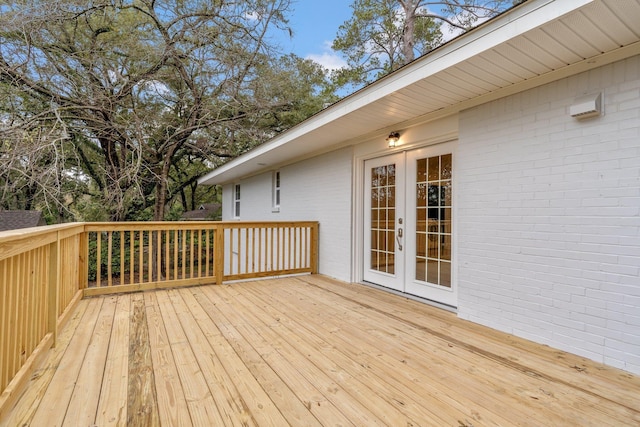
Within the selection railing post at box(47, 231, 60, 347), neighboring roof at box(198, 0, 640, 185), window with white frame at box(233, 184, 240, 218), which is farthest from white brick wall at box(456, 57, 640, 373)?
window with white frame at box(233, 184, 240, 218)

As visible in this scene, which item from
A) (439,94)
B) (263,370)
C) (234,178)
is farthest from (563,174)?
(234,178)

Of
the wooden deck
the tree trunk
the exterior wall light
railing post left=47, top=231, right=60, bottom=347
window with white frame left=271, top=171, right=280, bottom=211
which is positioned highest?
the tree trunk

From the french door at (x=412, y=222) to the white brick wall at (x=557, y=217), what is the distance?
1.03ft

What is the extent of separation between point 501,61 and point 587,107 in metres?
0.73

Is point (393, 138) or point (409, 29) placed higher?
point (409, 29)

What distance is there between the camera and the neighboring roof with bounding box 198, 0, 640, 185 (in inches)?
75.3

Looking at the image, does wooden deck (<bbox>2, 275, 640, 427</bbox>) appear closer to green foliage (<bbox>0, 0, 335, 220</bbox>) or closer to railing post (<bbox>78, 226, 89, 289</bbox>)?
railing post (<bbox>78, 226, 89, 289</bbox>)

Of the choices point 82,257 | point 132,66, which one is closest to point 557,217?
point 82,257

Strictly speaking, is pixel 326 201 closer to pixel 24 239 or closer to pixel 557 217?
pixel 557 217

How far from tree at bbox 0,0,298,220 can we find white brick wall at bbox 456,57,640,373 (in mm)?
6316

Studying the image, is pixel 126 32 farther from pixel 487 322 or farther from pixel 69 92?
pixel 487 322

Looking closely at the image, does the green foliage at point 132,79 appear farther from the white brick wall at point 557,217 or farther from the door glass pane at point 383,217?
the white brick wall at point 557,217

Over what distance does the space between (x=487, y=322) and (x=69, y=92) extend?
911 centimetres

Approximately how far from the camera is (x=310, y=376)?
2143 mm
